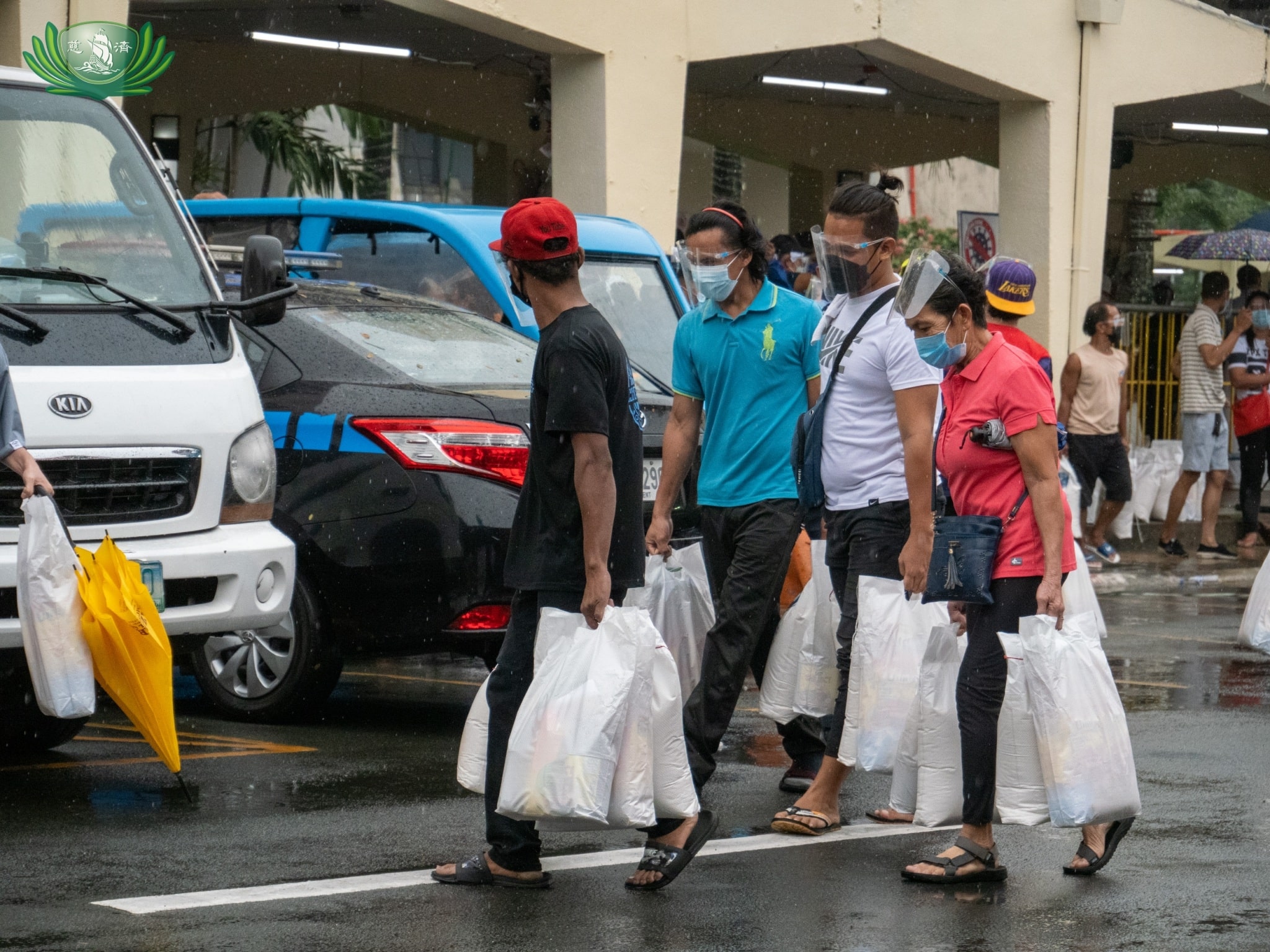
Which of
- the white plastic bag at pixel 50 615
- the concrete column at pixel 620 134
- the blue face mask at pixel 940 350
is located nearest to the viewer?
the blue face mask at pixel 940 350

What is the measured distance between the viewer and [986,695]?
5.61 metres

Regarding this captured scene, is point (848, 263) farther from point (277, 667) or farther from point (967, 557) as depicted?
point (277, 667)

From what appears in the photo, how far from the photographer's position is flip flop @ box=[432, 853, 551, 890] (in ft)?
17.7

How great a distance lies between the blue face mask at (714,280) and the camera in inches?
255

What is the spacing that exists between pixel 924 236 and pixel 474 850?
90.9ft

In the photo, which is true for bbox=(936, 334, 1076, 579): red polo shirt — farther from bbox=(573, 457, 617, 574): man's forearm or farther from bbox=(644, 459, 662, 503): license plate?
bbox=(644, 459, 662, 503): license plate

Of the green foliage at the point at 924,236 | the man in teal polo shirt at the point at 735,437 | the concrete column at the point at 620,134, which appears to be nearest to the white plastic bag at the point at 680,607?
the man in teal polo shirt at the point at 735,437

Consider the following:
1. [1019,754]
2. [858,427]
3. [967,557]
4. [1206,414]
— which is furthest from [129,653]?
[1206,414]

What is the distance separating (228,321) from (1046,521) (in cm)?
304

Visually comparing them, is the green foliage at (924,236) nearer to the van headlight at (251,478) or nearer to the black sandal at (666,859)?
the van headlight at (251,478)

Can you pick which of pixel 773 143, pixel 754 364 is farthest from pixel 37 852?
pixel 773 143

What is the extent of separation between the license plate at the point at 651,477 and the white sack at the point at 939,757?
2539mm

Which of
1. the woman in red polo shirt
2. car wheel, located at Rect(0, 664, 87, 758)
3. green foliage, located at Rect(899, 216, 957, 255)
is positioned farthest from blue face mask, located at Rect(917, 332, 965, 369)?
green foliage, located at Rect(899, 216, 957, 255)

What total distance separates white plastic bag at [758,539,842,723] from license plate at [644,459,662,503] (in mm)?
1584
